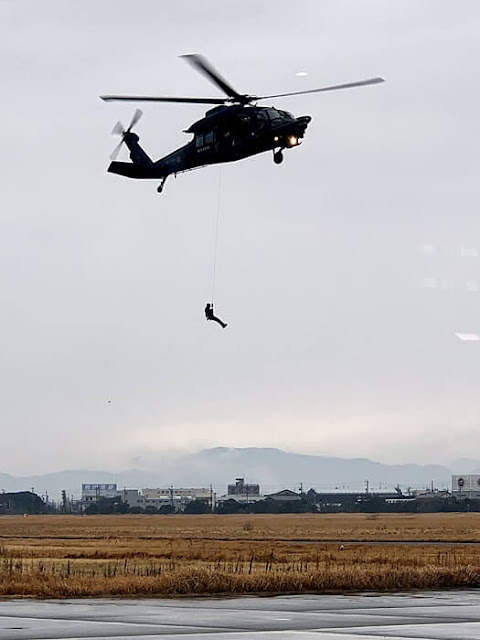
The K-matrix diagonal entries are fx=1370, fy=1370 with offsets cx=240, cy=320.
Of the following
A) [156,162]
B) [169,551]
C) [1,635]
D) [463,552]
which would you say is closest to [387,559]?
[463,552]

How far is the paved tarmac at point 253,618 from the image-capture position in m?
27.0

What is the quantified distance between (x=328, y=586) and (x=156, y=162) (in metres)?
15.5

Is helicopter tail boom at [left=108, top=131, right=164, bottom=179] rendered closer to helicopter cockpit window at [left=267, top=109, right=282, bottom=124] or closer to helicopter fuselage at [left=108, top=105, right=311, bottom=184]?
helicopter fuselage at [left=108, top=105, right=311, bottom=184]

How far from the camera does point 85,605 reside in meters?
35.1

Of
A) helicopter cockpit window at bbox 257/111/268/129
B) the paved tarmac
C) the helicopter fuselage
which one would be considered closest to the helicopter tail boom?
the helicopter fuselage

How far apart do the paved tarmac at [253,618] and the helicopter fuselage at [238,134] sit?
13508mm

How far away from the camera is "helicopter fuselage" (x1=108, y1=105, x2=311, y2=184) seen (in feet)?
135

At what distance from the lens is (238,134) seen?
42062mm

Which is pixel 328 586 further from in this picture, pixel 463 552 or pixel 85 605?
pixel 463 552

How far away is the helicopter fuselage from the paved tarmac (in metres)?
13.5

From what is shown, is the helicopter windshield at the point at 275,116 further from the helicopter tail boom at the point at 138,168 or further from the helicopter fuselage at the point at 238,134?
the helicopter tail boom at the point at 138,168

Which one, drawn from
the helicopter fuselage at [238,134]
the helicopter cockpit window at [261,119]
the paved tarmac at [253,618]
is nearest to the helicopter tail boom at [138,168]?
the helicopter fuselage at [238,134]

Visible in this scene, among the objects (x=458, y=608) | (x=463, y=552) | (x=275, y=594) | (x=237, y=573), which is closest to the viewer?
(x=458, y=608)

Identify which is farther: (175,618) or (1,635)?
(175,618)
